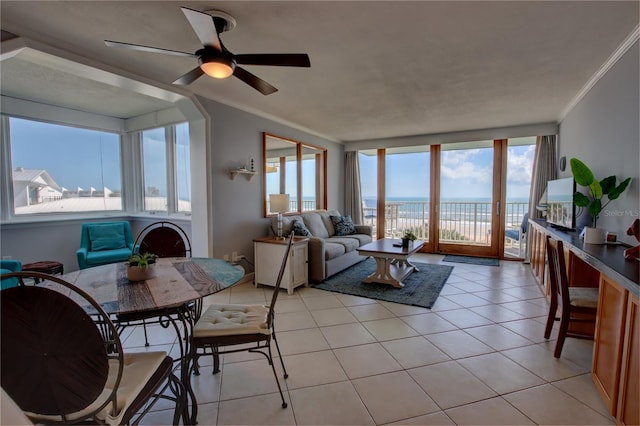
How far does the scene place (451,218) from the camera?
20.9 feet

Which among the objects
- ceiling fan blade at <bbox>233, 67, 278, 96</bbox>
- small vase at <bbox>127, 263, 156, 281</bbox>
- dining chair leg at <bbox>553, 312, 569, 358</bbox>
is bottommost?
dining chair leg at <bbox>553, 312, 569, 358</bbox>

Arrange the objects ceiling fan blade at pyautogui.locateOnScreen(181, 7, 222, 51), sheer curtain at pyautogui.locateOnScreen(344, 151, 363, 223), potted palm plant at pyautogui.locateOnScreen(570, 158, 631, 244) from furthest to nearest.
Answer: sheer curtain at pyautogui.locateOnScreen(344, 151, 363, 223) < potted palm plant at pyautogui.locateOnScreen(570, 158, 631, 244) < ceiling fan blade at pyautogui.locateOnScreen(181, 7, 222, 51)

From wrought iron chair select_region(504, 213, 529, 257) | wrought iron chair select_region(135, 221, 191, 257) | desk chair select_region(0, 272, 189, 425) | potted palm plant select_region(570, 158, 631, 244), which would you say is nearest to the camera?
desk chair select_region(0, 272, 189, 425)

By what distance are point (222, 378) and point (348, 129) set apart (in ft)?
15.4

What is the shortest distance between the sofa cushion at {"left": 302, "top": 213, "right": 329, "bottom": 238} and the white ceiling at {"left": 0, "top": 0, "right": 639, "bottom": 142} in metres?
1.82

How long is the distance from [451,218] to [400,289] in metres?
3.24

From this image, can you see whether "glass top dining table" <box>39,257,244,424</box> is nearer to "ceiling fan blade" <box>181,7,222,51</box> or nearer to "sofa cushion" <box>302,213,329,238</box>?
"ceiling fan blade" <box>181,7,222,51</box>

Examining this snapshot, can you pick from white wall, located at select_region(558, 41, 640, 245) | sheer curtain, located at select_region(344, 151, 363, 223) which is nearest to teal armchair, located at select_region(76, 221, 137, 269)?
sheer curtain, located at select_region(344, 151, 363, 223)

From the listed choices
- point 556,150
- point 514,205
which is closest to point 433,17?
point 556,150

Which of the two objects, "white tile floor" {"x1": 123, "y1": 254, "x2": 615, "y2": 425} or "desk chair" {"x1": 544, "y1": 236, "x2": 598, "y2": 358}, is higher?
"desk chair" {"x1": 544, "y1": 236, "x2": 598, "y2": 358}

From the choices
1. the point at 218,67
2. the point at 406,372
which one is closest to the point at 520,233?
the point at 406,372

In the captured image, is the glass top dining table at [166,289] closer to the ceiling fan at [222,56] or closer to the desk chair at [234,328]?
the desk chair at [234,328]

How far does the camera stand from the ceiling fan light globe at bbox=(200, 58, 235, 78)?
1.94 meters

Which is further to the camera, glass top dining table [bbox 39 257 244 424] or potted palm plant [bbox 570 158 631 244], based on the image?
potted palm plant [bbox 570 158 631 244]
